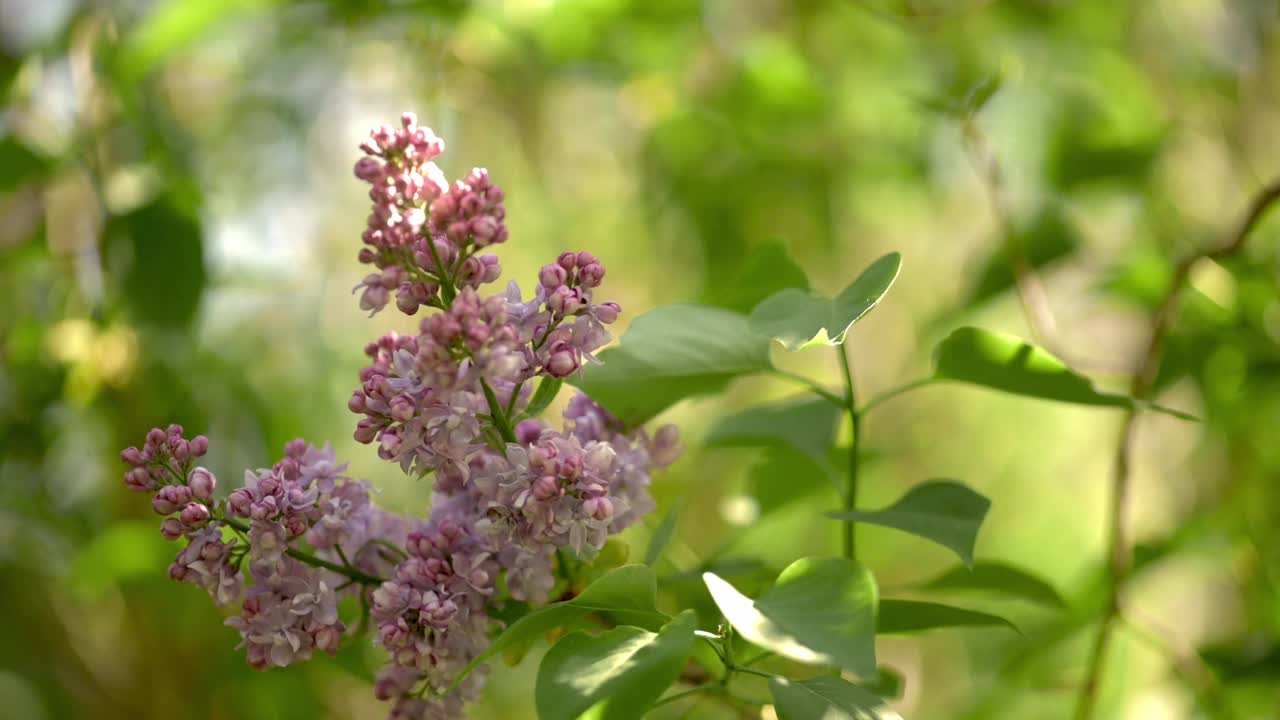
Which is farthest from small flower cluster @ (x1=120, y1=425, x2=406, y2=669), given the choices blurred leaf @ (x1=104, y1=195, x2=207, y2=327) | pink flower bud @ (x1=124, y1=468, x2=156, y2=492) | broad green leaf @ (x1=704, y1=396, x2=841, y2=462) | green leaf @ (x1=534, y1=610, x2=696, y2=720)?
blurred leaf @ (x1=104, y1=195, x2=207, y2=327)

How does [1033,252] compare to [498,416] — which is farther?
[1033,252]

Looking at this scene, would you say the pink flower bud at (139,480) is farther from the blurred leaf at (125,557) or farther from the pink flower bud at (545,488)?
the blurred leaf at (125,557)

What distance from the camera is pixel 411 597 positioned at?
1.21ft

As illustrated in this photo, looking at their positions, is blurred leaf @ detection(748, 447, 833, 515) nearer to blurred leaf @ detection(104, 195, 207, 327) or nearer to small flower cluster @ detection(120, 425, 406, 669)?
small flower cluster @ detection(120, 425, 406, 669)

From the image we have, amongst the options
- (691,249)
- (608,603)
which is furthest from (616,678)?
(691,249)

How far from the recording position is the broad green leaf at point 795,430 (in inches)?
20.9

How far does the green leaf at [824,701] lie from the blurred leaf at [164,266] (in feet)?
1.95

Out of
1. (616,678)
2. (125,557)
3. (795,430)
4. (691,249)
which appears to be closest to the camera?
Answer: (616,678)

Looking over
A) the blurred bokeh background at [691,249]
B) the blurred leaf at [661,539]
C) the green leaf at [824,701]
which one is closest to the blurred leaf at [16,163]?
the blurred bokeh background at [691,249]

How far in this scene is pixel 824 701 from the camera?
333 mm

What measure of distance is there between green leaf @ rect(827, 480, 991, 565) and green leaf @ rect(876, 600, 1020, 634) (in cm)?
3

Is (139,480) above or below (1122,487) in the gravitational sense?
above

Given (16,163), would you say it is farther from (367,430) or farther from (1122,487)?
(1122,487)

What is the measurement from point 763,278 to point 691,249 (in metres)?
0.69
